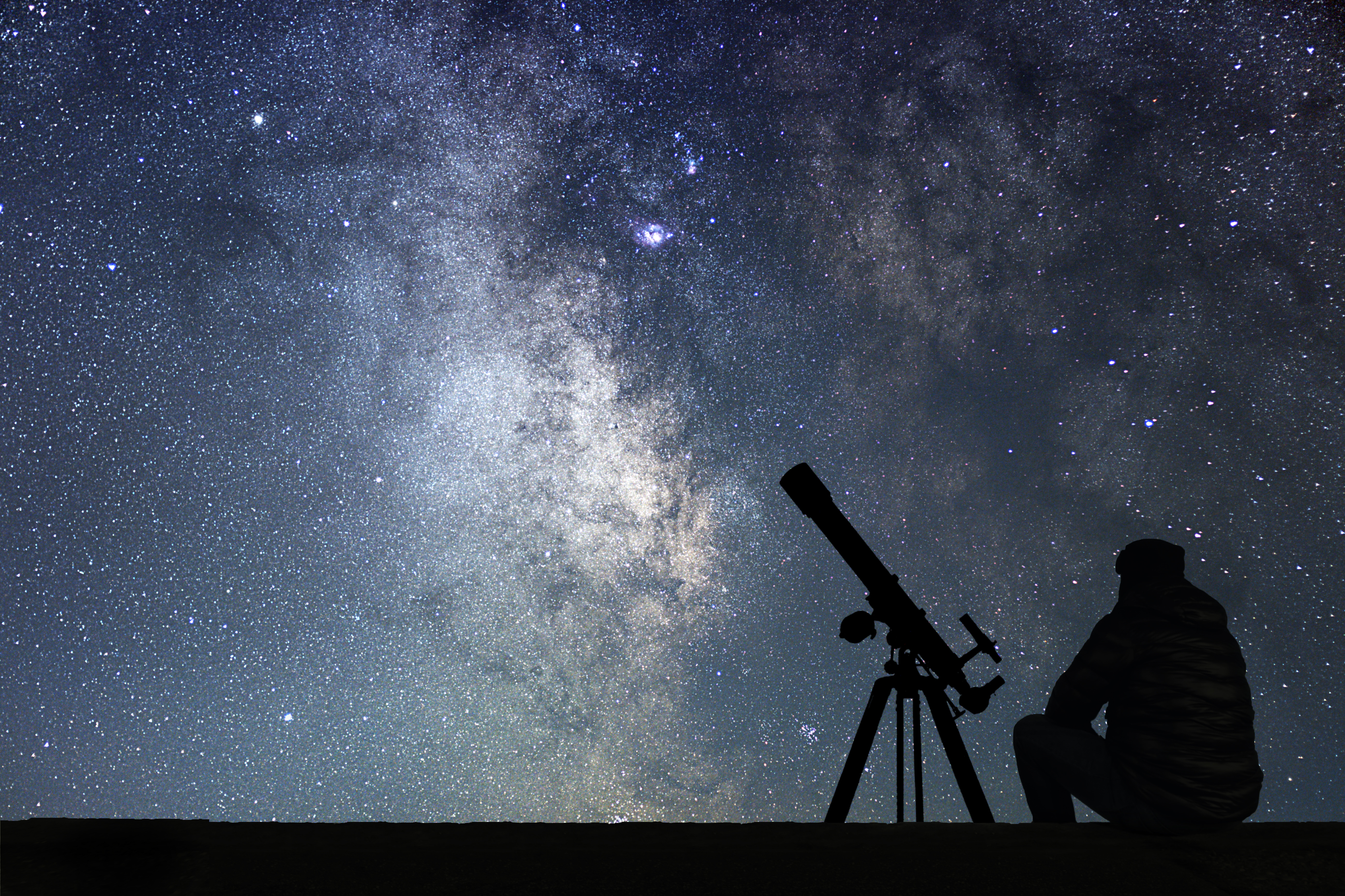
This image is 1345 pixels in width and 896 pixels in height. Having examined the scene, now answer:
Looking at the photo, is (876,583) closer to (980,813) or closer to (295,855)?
(980,813)

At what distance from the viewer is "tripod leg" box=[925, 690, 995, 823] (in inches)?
173

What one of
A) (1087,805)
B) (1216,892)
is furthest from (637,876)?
(1087,805)

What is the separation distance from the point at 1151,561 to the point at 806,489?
2036mm

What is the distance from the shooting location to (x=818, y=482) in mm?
5094

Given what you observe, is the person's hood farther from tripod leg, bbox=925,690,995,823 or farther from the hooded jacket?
tripod leg, bbox=925,690,995,823

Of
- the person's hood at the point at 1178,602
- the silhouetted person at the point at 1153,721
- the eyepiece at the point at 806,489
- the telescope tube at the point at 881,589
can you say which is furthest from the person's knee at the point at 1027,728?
the eyepiece at the point at 806,489

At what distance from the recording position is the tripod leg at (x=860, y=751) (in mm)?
4312

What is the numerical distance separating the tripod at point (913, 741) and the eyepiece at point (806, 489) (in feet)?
3.43

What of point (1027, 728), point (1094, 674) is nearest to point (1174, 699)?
point (1094, 674)

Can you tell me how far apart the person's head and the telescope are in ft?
4.56

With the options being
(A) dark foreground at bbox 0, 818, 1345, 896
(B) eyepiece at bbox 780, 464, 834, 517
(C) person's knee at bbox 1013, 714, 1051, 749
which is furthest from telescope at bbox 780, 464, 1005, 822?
(A) dark foreground at bbox 0, 818, 1345, 896

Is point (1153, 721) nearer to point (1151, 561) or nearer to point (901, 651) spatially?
point (1151, 561)

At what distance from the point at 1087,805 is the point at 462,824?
259 centimetres

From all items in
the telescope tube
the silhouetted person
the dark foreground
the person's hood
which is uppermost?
the telescope tube
